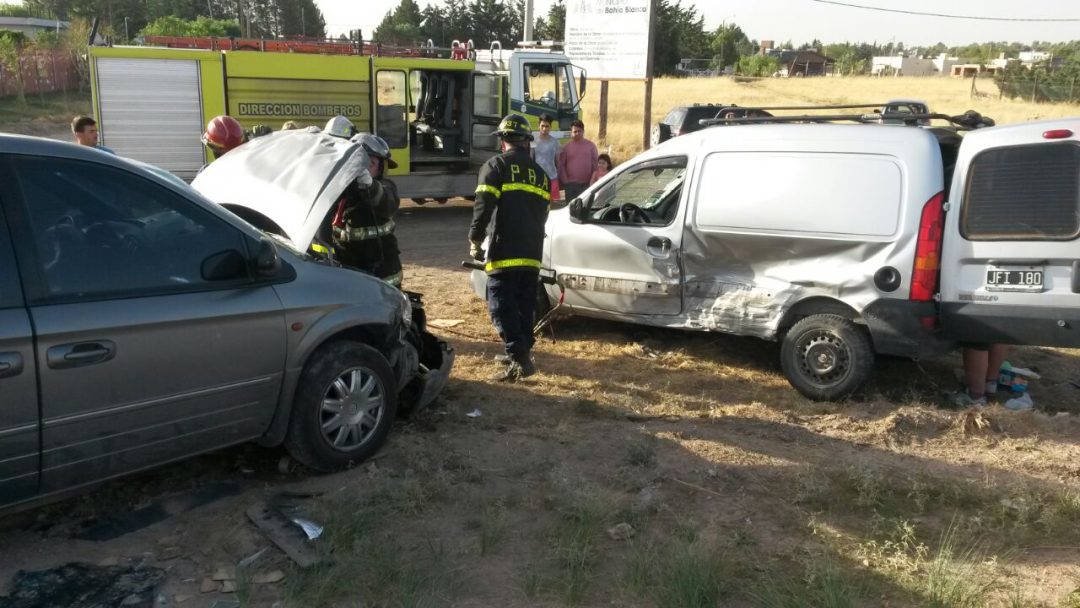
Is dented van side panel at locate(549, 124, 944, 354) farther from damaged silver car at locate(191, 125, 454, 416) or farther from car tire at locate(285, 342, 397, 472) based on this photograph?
car tire at locate(285, 342, 397, 472)

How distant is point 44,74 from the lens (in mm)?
33219

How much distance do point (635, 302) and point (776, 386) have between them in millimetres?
1230

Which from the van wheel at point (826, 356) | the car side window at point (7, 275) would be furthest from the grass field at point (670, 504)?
the car side window at point (7, 275)

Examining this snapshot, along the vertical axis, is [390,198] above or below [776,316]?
above

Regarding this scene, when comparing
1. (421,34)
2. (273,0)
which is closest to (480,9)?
(421,34)

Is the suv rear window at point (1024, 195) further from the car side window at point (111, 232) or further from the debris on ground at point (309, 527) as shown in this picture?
the car side window at point (111, 232)

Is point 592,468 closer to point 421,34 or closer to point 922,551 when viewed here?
point 922,551

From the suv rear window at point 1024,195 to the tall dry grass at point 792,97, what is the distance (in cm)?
1784

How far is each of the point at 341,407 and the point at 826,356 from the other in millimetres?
3255

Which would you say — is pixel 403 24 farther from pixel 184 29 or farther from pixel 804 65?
pixel 804 65

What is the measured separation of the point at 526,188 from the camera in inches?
236

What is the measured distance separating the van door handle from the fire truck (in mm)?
7446

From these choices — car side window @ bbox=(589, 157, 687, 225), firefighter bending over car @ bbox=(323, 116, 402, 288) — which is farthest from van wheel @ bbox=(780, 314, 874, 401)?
firefighter bending over car @ bbox=(323, 116, 402, 288)

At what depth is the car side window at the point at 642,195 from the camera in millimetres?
6636
